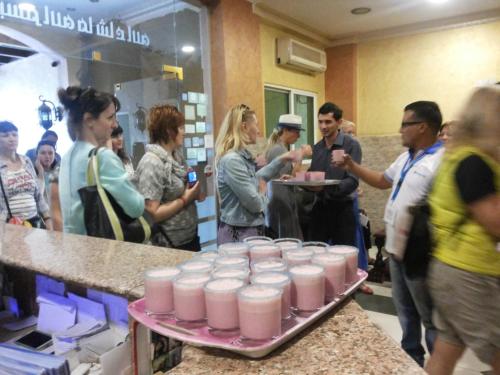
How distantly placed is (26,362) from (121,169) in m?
0.81

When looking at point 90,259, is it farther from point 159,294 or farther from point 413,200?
point 413,200

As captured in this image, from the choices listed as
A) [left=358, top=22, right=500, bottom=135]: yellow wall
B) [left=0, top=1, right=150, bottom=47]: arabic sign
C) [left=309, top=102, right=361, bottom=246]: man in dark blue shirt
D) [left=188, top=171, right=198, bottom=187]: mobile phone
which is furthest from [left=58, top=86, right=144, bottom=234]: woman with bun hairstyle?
[left=358, top=22, right=500, bottom=135]: yellow wall

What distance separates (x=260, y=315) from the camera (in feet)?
2.38

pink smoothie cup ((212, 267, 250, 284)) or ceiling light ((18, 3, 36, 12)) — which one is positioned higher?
ceiling light ((18, 3, 36, 12))

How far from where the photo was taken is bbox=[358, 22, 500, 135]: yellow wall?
17.4ft

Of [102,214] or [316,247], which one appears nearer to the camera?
[316,247]

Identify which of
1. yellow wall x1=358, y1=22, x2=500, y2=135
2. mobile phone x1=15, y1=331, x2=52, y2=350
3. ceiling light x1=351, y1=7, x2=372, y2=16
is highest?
ceiling light x1=351, y1=7, x2=372, y2=16

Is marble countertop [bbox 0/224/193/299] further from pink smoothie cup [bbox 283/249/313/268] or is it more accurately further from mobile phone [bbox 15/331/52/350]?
pink smoothie cup [bbox 283/249/313/268]

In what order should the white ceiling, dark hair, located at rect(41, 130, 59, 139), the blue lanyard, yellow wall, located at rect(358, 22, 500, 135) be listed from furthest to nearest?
yellow wall, located at rect(358, 22, 500, 135), the white ceiling, dark hair, located at rect(41, 130, 59, 139), the blue lanyard

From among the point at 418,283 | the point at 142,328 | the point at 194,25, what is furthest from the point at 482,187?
the point at 194,25

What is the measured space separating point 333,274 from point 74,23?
366 cm

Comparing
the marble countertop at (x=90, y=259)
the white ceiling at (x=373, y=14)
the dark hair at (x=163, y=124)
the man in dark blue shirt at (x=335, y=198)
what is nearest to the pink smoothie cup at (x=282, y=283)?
the marble countertop at (x=90, y=259)

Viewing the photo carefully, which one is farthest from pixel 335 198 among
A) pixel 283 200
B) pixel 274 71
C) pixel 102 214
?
pixel 274 71

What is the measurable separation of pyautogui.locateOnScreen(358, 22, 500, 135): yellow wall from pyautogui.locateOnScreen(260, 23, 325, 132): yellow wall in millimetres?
961
